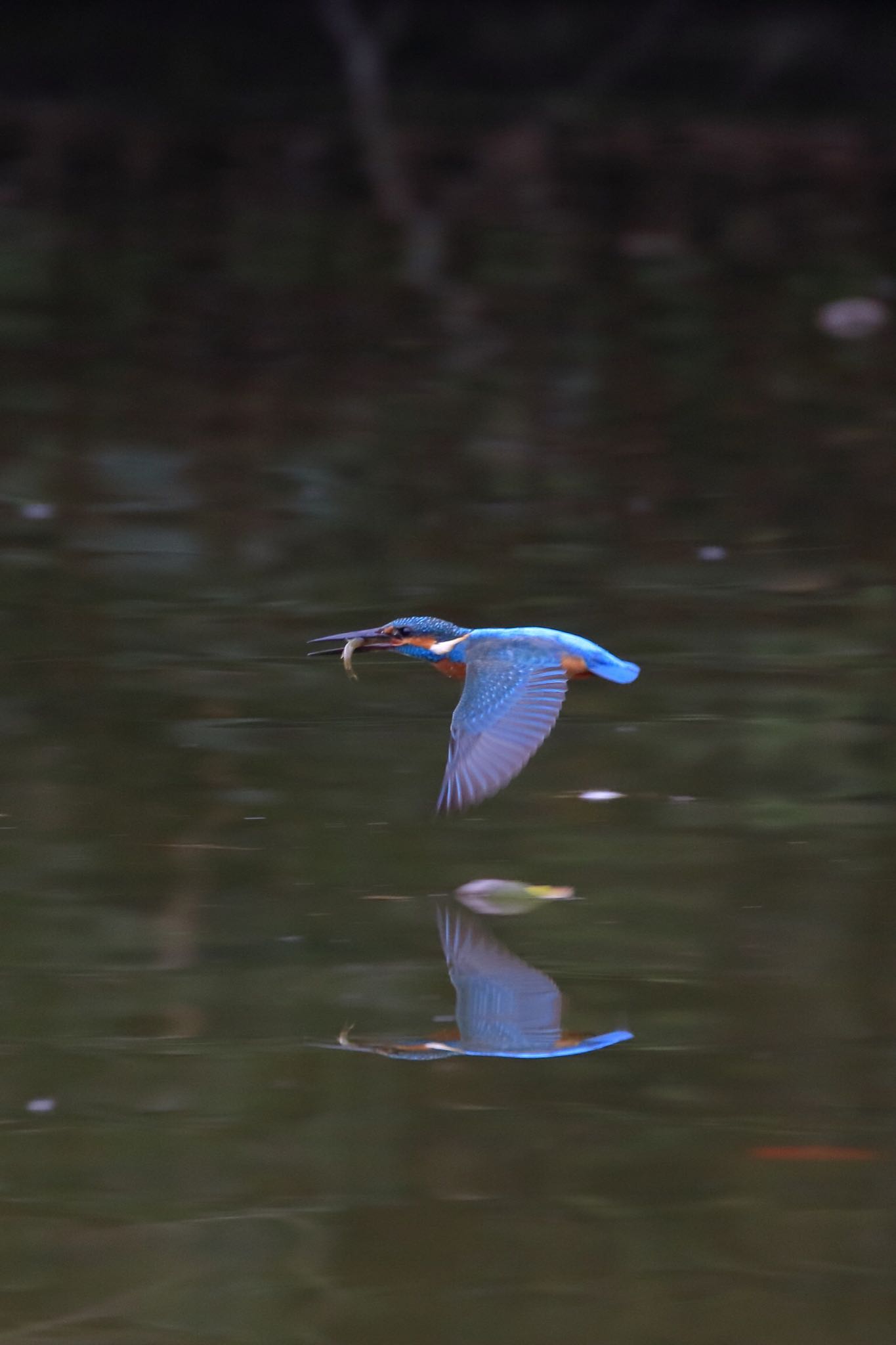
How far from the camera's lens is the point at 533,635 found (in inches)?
138

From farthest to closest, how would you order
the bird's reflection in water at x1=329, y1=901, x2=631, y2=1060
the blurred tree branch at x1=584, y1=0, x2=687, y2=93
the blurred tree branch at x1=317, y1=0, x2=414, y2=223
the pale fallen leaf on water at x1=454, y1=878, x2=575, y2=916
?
the blurred tree branch at x1=584, y1=0, x2=687, y2=93, the blurred tree branch at x1=317, y1=0, x2=414, y2=223, the pale fallen leaf on water at x1=454, y1=878, x2=575, y2=916, the bird's reflection in water at x1=329, y1=901, x2=631, y2=1060

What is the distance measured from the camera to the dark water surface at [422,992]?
226 cm

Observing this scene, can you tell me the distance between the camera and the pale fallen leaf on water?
3271 millimetres

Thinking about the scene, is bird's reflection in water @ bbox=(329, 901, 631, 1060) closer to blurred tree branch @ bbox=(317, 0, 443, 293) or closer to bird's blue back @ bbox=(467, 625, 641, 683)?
bird's blue back @ bbox=(467, 625, 641, 683)

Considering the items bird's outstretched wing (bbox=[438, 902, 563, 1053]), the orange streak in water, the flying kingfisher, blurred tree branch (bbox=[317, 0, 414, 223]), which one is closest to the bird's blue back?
the flying kingfisher

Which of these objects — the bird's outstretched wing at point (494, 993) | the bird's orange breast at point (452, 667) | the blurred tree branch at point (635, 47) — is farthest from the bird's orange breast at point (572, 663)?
the blurred tree branch at point (635, 47)

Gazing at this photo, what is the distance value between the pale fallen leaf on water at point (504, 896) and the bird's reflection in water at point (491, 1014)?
0.19 feet

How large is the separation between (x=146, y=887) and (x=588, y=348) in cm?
465

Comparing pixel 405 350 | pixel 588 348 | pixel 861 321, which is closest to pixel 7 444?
pixel 405 350

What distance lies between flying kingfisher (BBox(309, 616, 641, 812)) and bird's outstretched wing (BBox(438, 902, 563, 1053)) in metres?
0.20

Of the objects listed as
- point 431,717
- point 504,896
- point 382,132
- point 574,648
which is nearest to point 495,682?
point 574,648

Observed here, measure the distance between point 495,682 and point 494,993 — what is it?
0.58m

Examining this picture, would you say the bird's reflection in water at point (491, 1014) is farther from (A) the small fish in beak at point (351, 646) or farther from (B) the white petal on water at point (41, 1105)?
(A) the small fish in beak at point (351, 646)

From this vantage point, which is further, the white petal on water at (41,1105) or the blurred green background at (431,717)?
the white petal on water at (41,1105)
